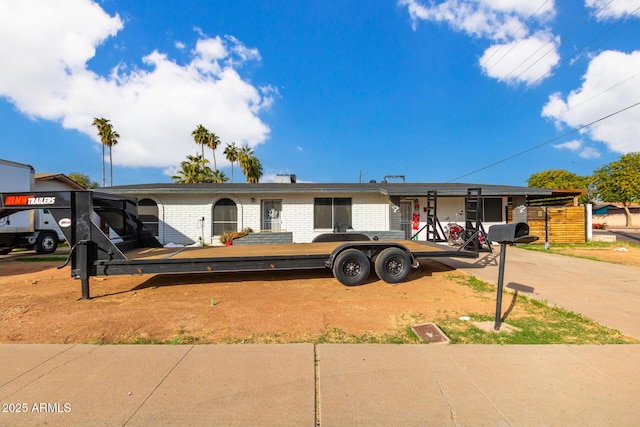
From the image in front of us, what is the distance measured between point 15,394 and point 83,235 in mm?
3603

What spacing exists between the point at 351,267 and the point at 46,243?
13827 mm

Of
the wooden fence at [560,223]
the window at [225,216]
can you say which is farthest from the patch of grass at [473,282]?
the wooden fence at [560,223]

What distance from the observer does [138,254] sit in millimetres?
6609

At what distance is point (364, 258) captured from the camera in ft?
21.4

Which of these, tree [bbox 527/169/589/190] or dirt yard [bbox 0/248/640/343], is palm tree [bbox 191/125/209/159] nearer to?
dirt yard [bbox 0/248/640/343]

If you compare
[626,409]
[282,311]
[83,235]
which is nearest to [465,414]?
[626,409]

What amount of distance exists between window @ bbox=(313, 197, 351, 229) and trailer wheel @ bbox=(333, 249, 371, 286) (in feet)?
24.4

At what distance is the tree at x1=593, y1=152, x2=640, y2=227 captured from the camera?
32.5m

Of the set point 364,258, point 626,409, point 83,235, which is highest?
point 83,235

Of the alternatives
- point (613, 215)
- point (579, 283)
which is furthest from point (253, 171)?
point (613, 215)

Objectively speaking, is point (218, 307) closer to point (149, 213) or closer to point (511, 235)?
point (511, 235)

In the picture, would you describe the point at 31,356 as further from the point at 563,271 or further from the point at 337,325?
the point at 563,271

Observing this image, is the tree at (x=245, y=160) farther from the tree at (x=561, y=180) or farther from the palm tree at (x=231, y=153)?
the tree at (x=561, y=180)

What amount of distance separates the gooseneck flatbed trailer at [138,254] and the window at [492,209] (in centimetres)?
906
